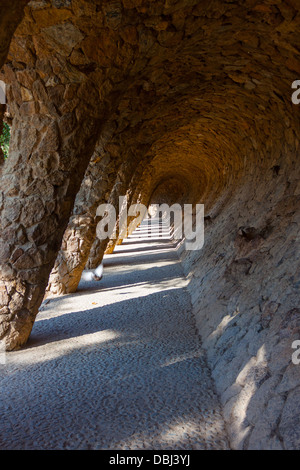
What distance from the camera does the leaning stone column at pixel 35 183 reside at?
3.66 m

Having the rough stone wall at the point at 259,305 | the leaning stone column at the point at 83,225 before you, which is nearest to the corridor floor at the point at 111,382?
the rough stone wall at the point at 259,305

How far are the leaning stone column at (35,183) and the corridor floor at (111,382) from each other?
0.61m

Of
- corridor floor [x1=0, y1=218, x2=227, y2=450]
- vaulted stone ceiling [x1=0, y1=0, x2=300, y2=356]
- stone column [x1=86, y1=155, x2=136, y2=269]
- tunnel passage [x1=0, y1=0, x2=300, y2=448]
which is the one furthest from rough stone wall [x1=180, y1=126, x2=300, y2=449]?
stone column [x1=86, y1=155, x2=136, y2=269]

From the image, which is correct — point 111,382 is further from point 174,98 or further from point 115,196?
point 115,196

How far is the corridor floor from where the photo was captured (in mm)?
2379

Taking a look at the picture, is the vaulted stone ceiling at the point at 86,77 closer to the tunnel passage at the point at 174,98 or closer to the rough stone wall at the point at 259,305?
the tunnel passage at the point at 174,98

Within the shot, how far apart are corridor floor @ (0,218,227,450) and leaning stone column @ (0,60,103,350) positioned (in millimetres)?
605

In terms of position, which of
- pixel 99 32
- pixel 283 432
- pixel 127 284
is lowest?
pixel 127 284

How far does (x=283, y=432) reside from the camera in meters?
1.96
